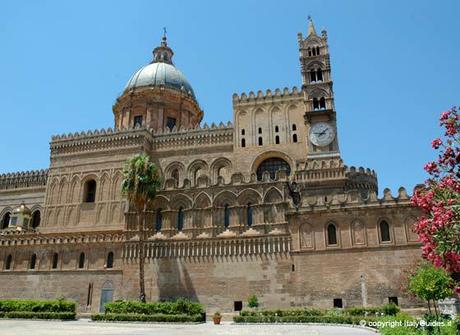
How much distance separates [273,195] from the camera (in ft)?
111

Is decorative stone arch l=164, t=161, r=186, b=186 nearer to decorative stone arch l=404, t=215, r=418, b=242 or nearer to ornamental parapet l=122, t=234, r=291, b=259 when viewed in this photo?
ornamental parapet l=122, t=234, r=291, b=259

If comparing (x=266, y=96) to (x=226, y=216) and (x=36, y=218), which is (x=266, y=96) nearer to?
(x=226, y=216)

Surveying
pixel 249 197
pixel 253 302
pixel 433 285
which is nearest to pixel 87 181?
pixel 249 197

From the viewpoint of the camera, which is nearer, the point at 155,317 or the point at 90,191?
the point at 155,317

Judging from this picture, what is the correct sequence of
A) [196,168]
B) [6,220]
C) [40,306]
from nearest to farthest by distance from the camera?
[40,306] → [196,168] → [6,220]

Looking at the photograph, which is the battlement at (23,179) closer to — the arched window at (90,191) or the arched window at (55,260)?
the arched window at (90,191)

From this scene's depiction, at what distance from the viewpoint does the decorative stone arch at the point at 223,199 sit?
113ft

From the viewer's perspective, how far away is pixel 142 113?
52656 mm

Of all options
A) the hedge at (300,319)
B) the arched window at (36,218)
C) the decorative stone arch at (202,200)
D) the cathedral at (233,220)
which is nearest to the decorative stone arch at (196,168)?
the cathedral at (233,220)

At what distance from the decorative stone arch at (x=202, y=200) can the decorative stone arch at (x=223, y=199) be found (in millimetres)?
682

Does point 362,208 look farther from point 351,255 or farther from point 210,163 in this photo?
point 210,163

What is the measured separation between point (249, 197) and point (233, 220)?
88.6 inches

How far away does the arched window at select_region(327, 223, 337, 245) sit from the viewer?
3097 centimetres

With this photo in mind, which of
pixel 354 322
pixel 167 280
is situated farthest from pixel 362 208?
pixel 167 280
